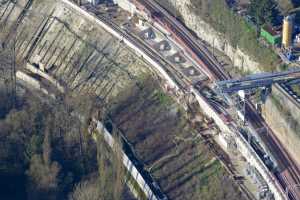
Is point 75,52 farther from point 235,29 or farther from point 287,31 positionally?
point 287,31

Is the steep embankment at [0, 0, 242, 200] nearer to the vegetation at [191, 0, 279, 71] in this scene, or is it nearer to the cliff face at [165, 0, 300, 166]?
the cliff face at [165, 0, 300, 166]

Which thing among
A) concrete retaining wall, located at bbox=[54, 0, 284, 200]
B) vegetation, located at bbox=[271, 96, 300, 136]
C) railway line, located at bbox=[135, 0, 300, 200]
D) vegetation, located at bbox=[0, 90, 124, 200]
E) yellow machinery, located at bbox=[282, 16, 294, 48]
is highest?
yellow machinery, located at bbox=[282, 16, 294, 48]

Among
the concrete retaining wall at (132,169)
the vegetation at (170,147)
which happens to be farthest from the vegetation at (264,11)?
the concrete retaining wall at (132,169)

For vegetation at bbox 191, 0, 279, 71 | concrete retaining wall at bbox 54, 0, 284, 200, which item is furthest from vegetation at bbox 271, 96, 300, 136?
vegetation at bbox 191, 0, 279, 71

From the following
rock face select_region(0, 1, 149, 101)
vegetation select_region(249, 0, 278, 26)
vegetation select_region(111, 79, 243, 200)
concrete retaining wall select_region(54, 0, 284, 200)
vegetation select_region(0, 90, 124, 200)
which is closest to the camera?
concrete retaining wall select_region(54, 0, 284, 200)

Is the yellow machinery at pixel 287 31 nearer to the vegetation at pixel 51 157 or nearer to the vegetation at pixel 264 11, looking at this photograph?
the vegetation at pixel 264 11

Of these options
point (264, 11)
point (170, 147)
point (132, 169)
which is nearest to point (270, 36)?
point (264, 11)
